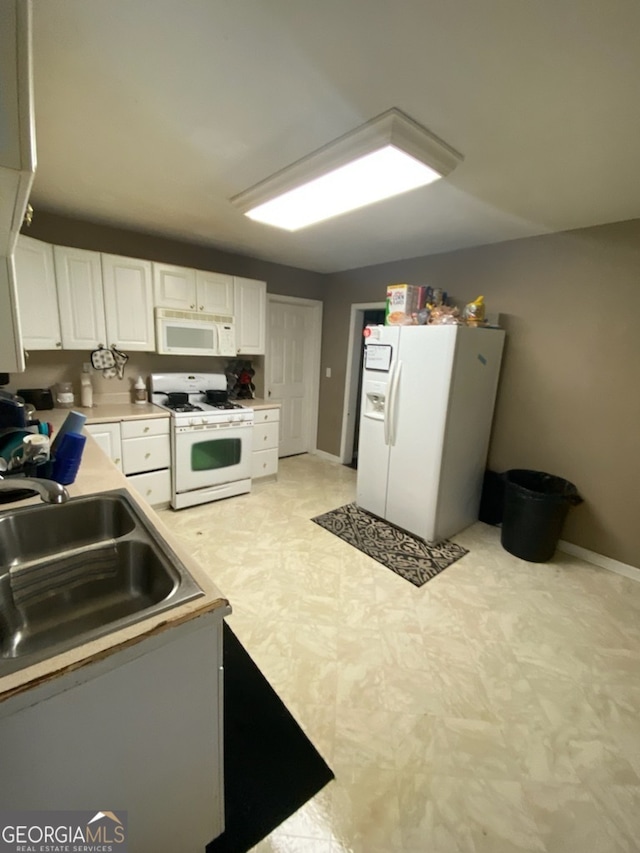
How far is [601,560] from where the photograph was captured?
2658 millimetres

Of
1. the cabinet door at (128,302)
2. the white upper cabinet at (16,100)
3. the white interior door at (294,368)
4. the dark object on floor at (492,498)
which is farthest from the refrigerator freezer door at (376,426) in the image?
the white upper cabinet at (16,100)

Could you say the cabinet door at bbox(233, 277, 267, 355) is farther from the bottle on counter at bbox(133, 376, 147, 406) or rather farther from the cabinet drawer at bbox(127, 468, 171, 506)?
the cabinet drawer at bbox(127, 468, 171, 506)

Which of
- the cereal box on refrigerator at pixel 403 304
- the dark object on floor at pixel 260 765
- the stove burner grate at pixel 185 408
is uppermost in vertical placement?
the cereal box on refrigerator at pixel 403 304

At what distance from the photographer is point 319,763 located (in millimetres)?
1339

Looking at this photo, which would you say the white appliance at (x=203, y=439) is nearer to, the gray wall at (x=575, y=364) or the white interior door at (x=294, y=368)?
the white interior door at (x=294, y=368)

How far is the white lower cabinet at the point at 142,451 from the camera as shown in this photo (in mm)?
2787

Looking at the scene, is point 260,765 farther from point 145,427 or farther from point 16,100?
point 145,427

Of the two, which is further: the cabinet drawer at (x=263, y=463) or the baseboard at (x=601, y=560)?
the cabinet drawer at (x=263, y=463)

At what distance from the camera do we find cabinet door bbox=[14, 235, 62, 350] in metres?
2.52

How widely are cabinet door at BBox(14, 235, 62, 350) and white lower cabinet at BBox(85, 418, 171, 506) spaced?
2.52 feet

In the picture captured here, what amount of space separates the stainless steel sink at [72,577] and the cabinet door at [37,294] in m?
1.97

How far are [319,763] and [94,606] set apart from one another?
3.37 feet

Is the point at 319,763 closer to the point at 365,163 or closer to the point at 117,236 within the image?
the point at 365,163

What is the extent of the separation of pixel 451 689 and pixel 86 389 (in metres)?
3.38
